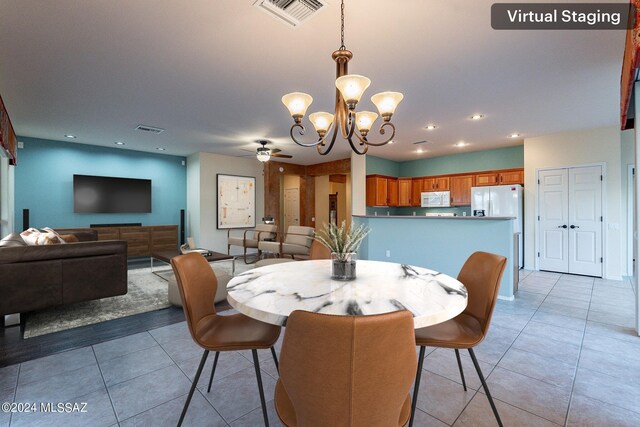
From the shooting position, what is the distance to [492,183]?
21.3ft

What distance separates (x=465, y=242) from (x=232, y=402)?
12.3 feet

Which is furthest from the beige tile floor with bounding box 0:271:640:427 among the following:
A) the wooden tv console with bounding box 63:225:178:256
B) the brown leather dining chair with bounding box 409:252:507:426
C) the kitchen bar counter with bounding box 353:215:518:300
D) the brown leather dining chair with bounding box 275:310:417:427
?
the wooden tv console with bounding box 63:225:178:256

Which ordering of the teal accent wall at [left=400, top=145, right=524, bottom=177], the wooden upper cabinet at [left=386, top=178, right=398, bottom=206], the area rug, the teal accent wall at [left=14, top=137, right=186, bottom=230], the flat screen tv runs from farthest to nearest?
the wooden upper cabinet at [left=386, top=178, right=398, bottom=206] → the teal accent wall at [left=400, top=145, right=524, bottom=177] → the flat screen tv → the teal accent wall at [left=14, top=137, right=186, bottom=230] → the area rug

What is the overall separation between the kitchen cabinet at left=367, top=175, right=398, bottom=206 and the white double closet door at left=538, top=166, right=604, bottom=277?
316 centimetres

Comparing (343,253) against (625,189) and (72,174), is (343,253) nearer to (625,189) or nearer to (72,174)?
(625,189)

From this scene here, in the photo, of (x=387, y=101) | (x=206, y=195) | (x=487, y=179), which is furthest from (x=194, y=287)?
(x=487, y=179)

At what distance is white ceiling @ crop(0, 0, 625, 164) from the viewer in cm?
211

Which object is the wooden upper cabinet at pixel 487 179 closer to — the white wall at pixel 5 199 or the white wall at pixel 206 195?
the white wall at pixel 206 195

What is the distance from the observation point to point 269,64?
110 inches

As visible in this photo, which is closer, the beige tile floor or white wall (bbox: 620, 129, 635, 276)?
the beige tile floor

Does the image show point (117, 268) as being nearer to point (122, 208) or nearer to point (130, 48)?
point (130, 48)

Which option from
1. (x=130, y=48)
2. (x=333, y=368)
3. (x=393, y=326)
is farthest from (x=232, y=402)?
(x=130, y=48)

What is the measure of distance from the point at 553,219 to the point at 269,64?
5837mm

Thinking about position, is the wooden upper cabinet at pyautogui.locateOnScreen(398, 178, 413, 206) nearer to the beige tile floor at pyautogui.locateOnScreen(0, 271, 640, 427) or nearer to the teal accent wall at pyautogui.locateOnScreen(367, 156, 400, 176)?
the teal accent wall at pyautogui.locateOnScreen(367, 156, 400, 176)
